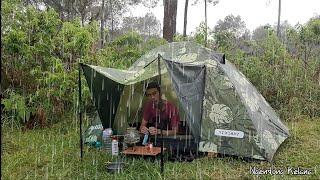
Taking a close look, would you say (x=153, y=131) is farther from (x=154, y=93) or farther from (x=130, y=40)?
(x=130, y=40)

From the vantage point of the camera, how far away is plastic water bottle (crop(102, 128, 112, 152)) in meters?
5.28

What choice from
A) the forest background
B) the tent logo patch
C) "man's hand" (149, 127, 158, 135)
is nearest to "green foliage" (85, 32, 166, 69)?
the forest background

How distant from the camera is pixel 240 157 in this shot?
4.86 metres

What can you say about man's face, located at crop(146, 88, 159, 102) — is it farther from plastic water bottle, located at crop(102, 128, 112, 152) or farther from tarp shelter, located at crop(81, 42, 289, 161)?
plastic water bottle, located at crop(102, 128, 112, 152)

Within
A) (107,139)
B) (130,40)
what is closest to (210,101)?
(107,139)

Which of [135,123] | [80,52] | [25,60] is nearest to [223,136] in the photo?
[135,123]

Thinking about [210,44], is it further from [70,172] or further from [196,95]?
[70,172]

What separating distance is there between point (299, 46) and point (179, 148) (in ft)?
16.1

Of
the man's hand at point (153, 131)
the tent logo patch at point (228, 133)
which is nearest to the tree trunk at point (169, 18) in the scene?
the man's hand at point (153, 131)

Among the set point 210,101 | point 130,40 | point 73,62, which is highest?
point 130,40

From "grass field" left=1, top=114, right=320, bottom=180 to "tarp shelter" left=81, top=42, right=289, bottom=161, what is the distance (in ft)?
0.68

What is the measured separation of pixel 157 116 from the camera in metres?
5.36

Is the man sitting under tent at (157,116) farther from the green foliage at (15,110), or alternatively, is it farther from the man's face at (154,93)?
the green foliage at (15,110)

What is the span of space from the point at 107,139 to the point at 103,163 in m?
0.66
